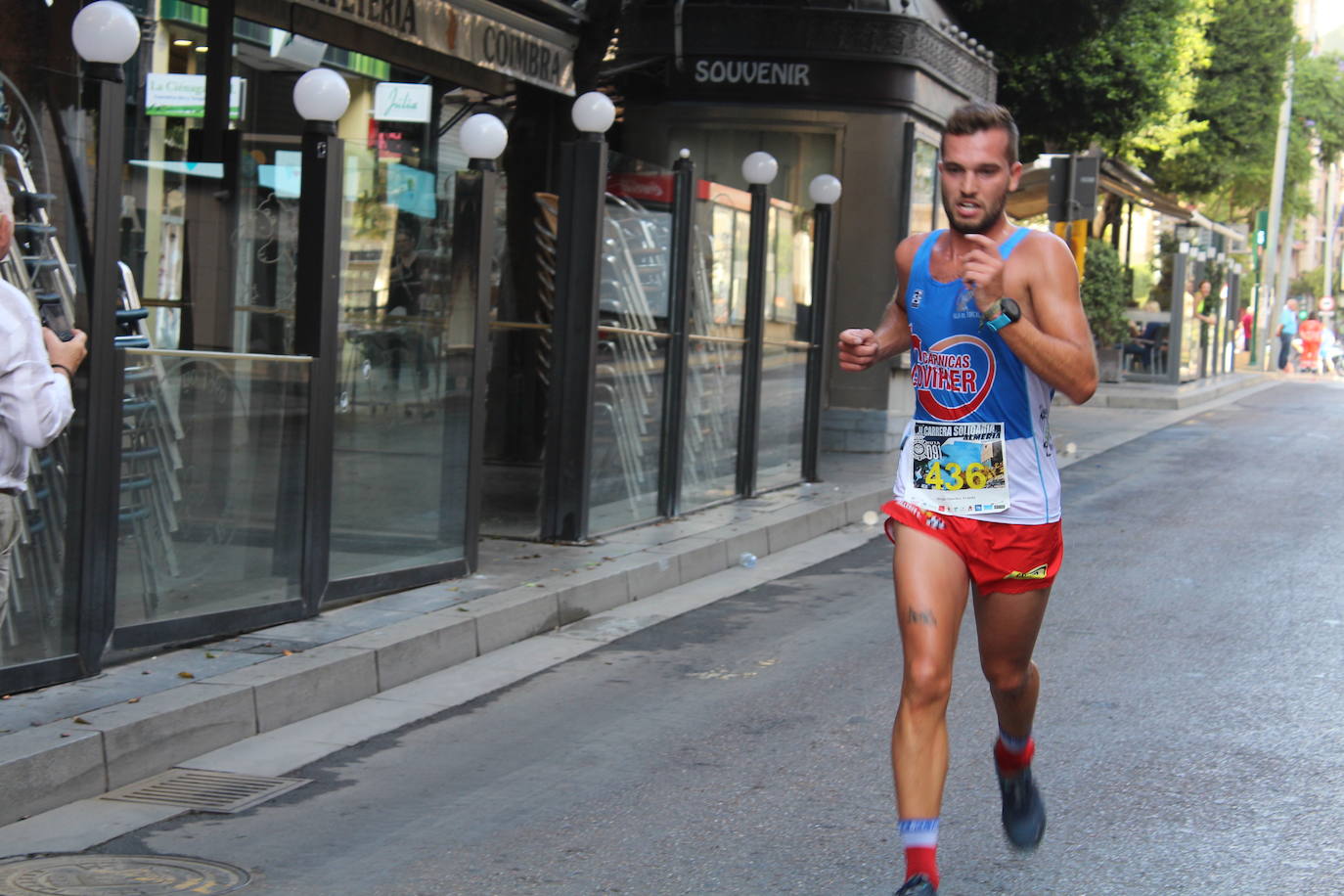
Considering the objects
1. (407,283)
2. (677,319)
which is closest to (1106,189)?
(677,319)

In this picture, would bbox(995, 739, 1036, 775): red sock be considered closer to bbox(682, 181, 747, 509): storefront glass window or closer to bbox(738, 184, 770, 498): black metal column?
bbox(682, 181, 747, 509): storefront glass window

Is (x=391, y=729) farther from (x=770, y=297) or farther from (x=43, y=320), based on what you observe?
(x=770, y=297)

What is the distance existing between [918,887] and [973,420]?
1.12 metres

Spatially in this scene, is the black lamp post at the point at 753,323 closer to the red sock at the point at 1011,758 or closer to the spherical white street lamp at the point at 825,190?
the spherical white street lamp at the point at 825,190

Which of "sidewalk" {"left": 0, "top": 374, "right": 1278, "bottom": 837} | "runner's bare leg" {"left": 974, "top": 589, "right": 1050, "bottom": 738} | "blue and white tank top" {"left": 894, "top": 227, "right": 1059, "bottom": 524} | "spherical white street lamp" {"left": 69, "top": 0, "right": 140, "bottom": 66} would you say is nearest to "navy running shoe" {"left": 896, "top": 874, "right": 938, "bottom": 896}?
"runner's bare leg" {"left": 974, "top": 589, "right": 1050, "bottom": 738}

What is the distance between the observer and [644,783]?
5.20m

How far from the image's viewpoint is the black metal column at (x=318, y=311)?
272 inches

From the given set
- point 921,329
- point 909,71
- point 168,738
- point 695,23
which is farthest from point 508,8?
point 921,329

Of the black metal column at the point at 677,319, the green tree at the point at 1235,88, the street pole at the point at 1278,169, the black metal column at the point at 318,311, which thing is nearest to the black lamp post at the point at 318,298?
the black metal column at the point at 318,311

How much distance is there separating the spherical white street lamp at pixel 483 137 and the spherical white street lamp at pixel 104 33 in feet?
8.31

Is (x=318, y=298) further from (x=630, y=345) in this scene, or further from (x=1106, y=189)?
(x=1106, y=189)

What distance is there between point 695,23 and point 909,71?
2.18m

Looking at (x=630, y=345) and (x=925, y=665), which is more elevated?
(x=630, y=345)

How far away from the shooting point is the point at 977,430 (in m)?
4.02
